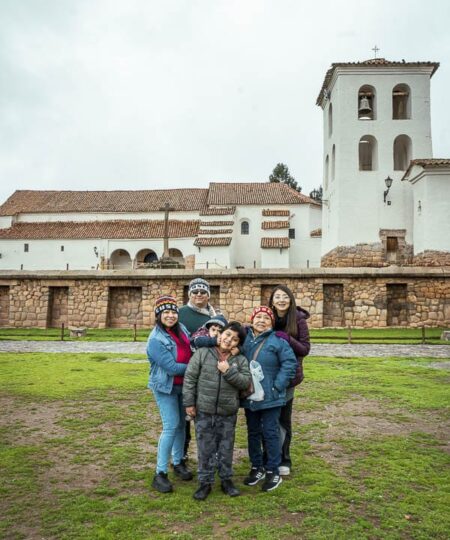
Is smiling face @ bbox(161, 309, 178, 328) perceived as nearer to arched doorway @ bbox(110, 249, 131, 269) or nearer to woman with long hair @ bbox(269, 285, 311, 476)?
woman with long hair @ bbox(269, 285, 311, 476)

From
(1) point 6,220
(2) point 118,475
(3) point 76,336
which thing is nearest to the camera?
(2) point 118,475

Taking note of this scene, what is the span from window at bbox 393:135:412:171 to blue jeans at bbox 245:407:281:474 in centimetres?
2377

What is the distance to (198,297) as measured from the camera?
4.95 metres

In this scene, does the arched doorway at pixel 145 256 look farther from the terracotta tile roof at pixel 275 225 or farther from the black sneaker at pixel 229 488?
the black sneaker at pixel 229 488

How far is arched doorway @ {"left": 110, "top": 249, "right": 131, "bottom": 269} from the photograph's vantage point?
41.7m

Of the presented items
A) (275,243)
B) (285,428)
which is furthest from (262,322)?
(275,243)

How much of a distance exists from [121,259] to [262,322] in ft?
127

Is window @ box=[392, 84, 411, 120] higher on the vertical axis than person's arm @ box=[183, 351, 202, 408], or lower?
higher

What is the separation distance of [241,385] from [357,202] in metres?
22.3

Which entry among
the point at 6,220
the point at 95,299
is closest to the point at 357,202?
the point at 95,299

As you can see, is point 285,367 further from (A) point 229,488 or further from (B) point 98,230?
(B) point 98,230

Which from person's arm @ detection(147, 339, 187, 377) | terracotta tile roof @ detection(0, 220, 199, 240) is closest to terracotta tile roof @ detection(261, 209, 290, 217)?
terracotta tile roof @ detection(0, 220, 199, 240)

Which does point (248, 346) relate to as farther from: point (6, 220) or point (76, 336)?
point (6, 220)

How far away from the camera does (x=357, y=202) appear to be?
25031mm
